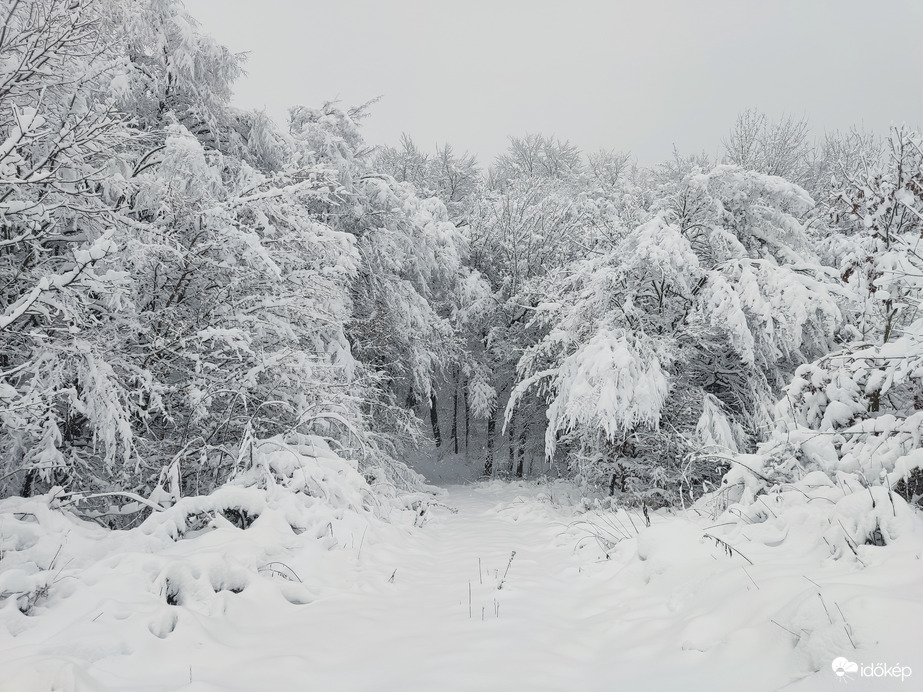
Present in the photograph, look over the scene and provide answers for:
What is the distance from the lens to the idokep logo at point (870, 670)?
162 centimetres

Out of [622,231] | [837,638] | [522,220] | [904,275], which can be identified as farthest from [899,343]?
[522,220]

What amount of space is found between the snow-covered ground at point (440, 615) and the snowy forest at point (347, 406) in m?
0.02

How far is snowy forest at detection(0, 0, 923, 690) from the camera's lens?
8.23 feet

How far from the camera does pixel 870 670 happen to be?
5.44 feet

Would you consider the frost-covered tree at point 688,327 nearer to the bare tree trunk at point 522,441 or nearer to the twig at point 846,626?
the twig at point 846,626

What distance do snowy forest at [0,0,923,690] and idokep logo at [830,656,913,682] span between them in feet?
0.05

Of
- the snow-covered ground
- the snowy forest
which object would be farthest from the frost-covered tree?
the snow-covered ground

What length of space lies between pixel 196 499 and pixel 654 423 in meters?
6.30

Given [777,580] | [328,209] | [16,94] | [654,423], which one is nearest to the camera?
[777,580]

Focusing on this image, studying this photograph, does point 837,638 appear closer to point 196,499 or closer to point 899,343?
point 899,343

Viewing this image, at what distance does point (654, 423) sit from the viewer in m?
7.71

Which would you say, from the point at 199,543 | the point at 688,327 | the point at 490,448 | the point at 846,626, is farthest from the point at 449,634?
the point at 490,448

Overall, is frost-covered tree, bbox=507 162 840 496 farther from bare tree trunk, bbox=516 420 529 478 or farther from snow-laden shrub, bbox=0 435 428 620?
bare tree trunk, bbox=516 420 529 478

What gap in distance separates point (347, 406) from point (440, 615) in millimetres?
4693
